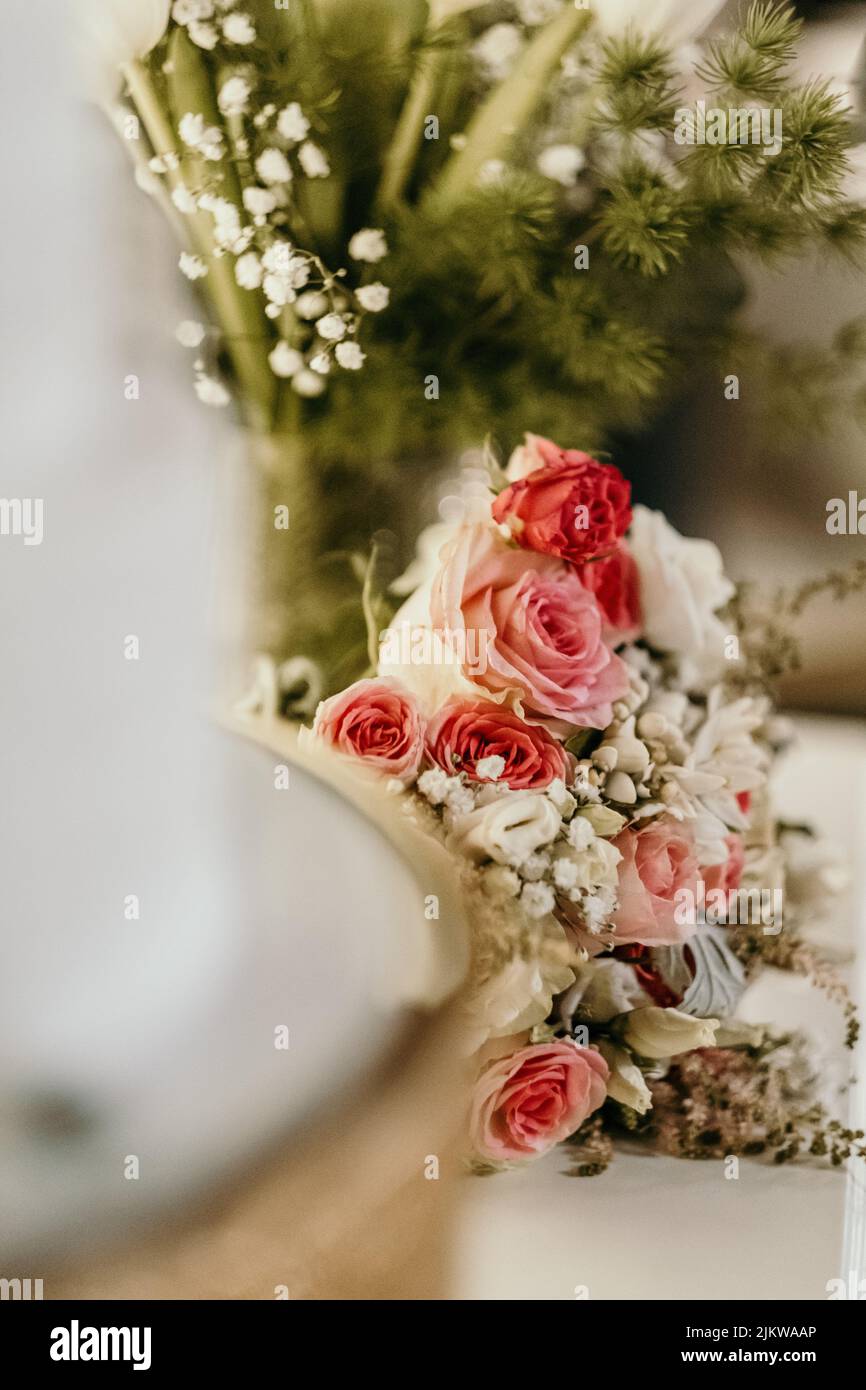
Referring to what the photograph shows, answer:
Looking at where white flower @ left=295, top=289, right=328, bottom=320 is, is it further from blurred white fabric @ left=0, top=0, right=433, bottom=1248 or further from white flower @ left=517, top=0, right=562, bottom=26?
white flower @ left=517, top=0, right=562, bottom=26

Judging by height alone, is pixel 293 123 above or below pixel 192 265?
above

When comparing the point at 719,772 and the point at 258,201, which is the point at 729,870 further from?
the point at 258,201

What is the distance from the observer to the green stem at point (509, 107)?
0.95m

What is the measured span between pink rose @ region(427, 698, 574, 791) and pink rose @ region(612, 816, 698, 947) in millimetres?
102

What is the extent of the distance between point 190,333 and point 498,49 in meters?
0.37

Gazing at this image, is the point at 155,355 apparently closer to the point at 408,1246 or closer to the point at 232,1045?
the point at 232,1045

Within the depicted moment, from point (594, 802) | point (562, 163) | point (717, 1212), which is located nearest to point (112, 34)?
point (562, 163)

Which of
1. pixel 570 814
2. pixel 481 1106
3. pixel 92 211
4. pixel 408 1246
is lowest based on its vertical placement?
pixel 408 1246

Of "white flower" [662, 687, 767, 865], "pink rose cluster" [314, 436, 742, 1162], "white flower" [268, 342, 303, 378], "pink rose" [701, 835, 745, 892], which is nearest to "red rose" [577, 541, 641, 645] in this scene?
"pink rose cluster" [314, 436, 742, 1162]

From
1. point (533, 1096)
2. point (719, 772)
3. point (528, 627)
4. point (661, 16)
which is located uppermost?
point (661, 16)

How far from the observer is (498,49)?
954mm

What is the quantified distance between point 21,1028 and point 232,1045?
0.19m
